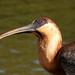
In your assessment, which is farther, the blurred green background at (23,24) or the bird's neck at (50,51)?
the blurred green background at (23,24)

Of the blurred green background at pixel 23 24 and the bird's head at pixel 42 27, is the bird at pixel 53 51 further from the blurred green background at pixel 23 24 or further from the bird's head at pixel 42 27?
the blurred green background at pixel 23 24

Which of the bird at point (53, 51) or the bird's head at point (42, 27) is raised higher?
the bird's head at point (42, 27)

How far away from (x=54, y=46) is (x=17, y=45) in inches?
256

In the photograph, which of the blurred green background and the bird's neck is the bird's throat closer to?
the bird's neck

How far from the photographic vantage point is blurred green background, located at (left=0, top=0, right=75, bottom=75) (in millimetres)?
14113

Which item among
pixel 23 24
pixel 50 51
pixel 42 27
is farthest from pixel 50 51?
pixel 23 24

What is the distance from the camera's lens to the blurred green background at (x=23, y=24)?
1411 centimetres

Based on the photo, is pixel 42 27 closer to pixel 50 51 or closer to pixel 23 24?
pixel 50 51

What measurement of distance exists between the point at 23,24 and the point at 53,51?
7.98 meters

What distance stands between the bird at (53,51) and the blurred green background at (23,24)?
15.8 ft

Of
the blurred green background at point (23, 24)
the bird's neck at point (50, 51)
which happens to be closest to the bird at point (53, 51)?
the bird's neck at point (50, 51)

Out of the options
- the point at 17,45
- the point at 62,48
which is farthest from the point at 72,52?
the point at 17,45

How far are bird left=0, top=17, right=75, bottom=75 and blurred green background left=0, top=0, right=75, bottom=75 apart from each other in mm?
4818

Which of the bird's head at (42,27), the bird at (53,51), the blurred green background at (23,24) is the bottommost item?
the bird at (53,51)
